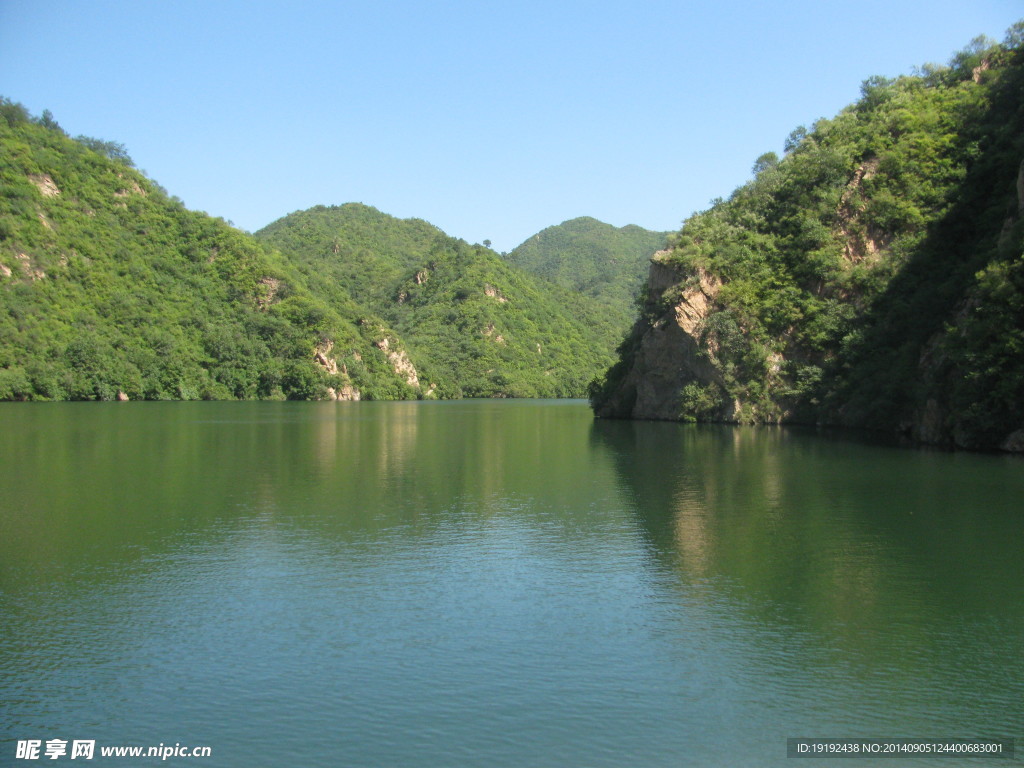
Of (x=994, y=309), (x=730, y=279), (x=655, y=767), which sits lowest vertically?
(x=655, y=767)

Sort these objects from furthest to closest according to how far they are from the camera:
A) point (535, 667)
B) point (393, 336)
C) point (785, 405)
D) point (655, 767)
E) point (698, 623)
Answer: point (393, 336) → point (785, 405) → point (698, 623) → point (535, 667) → point (655, 767)

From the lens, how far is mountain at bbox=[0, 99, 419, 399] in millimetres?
103062

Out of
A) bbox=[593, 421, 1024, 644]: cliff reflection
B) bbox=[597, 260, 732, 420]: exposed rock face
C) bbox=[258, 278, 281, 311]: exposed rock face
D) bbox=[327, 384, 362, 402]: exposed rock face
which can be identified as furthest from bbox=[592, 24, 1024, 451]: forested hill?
bbox=[258, 278, 281, 311]: exposed rock face

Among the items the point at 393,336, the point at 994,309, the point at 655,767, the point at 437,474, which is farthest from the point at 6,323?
the point at 655,767

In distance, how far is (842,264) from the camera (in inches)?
2542

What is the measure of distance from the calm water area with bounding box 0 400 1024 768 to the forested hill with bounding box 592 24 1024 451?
3137cm

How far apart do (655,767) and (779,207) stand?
68710 millimetres

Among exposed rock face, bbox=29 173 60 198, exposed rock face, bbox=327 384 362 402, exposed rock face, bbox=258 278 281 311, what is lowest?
exposed rock face, bbox=327 384 362 402

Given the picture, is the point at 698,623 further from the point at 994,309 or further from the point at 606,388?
the point at 606,388

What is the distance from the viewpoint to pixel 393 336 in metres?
155

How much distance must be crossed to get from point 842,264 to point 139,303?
95.2 meters

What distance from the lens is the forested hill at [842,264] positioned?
2212 inches

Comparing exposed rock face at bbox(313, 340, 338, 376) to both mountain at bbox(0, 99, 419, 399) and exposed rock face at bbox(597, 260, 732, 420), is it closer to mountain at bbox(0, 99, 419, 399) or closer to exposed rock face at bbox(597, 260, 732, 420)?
mountain at bbox(0, 99, 419, 399)

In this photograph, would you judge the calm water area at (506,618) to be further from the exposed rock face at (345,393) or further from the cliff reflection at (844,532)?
the exposed rock face at (345,393)
